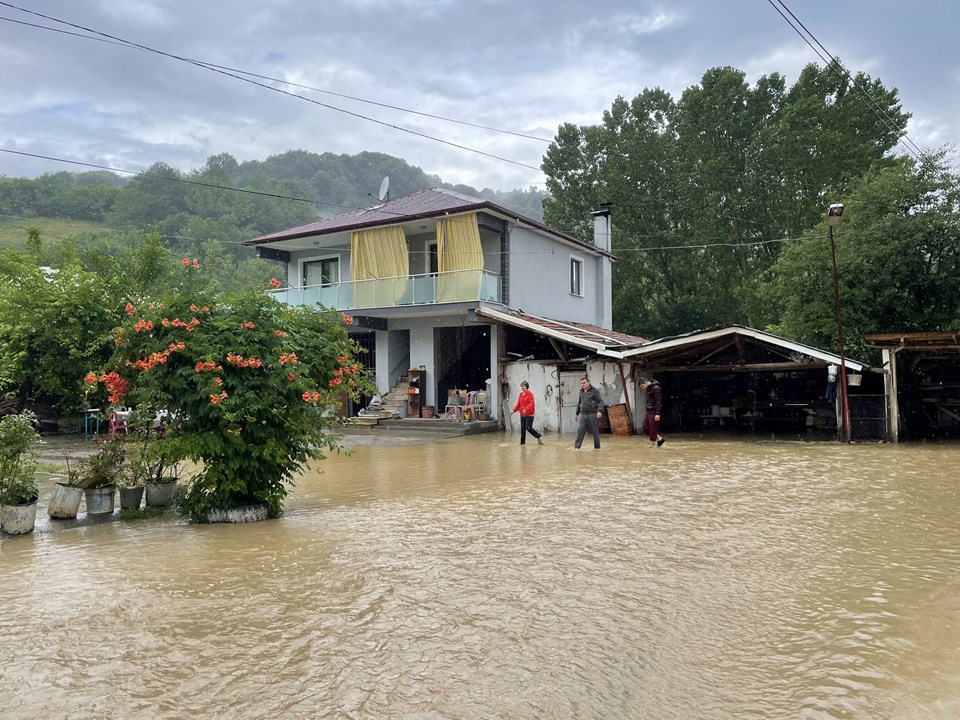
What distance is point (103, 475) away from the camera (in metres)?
9.25

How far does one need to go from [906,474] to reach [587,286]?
17411 millimetres

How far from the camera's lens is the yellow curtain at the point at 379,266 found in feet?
76.9

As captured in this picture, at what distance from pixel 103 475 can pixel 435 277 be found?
14.4m

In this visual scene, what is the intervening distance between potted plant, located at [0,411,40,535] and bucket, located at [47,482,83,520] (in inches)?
18.2

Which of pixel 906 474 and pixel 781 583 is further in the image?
pixel 906 474

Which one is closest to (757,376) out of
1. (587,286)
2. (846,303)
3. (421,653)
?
(846,303)

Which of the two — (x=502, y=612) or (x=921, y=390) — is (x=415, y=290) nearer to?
(x=921, y=390)

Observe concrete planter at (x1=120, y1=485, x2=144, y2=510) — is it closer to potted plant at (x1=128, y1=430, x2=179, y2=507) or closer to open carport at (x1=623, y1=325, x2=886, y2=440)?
potted plant at (x1=128, y1=430, x2=179, y2=507)

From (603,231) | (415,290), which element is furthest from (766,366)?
(603,231)

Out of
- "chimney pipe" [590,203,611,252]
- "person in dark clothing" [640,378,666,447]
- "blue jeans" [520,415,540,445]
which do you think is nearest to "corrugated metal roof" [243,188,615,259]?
"chimney pipe" [590,203,611,252]

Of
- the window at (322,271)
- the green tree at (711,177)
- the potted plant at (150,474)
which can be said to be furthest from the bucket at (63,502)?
the green tree at (711,177)

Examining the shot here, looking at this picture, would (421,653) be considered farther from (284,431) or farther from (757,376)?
(757,376)

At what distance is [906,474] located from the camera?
478 inches

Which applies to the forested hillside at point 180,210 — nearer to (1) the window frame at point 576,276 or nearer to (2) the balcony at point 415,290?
(1) the window frame at point 576,276
